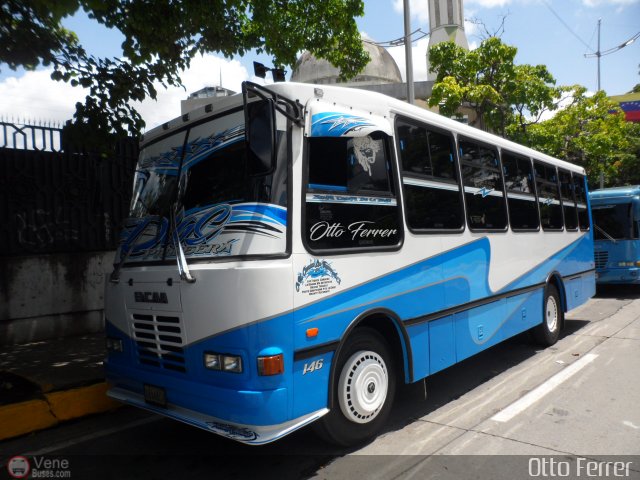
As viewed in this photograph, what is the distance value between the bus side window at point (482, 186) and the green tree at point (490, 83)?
9.45 m

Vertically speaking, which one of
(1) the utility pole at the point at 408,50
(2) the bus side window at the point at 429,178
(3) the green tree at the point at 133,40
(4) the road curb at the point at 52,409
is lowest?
(4) the road curb at the point at 52,409

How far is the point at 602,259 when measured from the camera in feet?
41.9

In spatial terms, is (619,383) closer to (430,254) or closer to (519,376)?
(519,376)

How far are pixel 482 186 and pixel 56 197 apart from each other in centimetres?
633

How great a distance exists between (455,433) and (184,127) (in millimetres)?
3437

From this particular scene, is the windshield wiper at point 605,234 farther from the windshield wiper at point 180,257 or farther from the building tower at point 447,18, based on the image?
the building tower at point 447,18

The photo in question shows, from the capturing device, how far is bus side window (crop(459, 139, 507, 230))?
215 inches

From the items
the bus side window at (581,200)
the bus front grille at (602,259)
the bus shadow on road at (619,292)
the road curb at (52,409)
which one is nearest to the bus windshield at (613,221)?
the bus front grille at (602,259)

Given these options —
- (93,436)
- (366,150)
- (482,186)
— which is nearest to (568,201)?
(482,186)

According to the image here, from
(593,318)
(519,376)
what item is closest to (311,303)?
(519,376)

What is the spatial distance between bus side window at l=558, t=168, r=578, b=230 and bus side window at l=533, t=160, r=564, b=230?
0.26 metres

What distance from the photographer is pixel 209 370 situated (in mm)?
3465

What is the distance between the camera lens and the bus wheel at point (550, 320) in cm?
735

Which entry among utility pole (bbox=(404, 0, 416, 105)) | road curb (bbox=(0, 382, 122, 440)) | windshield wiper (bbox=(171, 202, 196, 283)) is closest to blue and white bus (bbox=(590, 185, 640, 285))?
utility pole (bbox=(404, 0, 416, 105))
